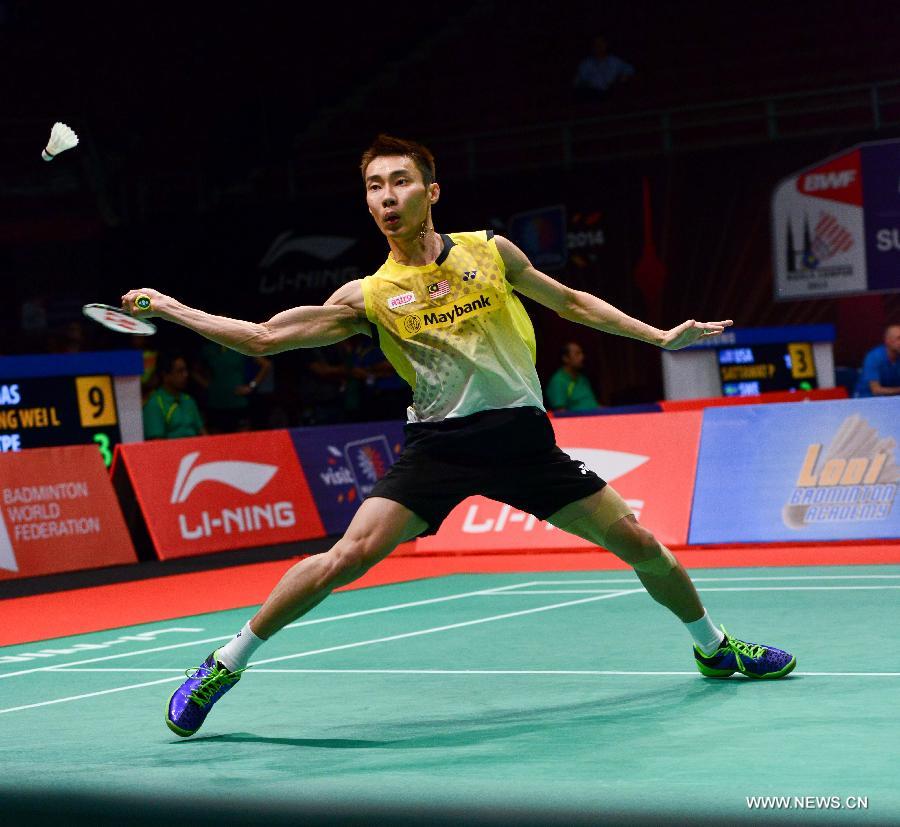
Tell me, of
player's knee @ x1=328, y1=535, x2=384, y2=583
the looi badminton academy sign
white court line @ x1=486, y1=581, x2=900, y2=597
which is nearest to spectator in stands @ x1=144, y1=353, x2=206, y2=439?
white court line @ x1=486, y1=581, x2=900, y2=597

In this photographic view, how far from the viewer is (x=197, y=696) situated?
548 centimetres

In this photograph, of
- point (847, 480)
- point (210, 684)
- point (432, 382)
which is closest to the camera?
point (210, 684)

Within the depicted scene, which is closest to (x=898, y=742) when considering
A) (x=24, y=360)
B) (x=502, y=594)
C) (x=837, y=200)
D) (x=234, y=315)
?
(x=502, y=594)

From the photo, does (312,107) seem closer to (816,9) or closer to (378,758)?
(816,9)

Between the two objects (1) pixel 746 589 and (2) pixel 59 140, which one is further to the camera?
(1) pixel 746 589

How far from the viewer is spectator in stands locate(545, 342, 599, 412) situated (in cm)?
1739

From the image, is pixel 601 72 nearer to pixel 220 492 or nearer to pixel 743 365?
pixel 743 365

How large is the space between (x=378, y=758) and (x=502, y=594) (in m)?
4.82

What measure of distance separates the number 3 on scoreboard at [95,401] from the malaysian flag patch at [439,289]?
25.4ft

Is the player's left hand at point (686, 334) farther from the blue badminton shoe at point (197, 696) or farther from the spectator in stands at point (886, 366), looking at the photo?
the spectator in stands at point (886, 366)

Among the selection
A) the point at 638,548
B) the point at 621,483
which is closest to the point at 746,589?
the point at 621,483

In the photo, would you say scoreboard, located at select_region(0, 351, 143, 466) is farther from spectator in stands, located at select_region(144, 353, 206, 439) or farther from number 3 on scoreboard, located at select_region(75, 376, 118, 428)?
spectator in stands, located at select_region(144, 353, 206, 439)

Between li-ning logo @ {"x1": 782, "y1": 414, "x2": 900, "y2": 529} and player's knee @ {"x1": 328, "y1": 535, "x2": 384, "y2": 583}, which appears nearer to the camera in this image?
player's knee @ {"x1": 328, "y1": 535, "x2": 384, "y2": 583}

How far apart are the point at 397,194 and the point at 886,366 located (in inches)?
423
